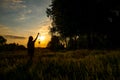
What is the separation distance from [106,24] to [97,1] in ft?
15.1

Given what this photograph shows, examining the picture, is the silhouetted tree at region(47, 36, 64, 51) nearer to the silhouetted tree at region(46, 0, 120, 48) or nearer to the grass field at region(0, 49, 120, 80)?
the silhouetted tree at region(46, 0, 120, 48)

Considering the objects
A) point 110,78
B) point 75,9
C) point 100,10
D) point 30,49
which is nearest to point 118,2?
point 100,10

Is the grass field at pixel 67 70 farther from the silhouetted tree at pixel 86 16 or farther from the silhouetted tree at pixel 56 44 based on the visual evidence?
the silhouetted tree at pixel 56 44

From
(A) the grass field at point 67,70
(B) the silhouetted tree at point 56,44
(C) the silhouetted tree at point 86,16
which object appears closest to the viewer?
(A) the grass field at point 67,70

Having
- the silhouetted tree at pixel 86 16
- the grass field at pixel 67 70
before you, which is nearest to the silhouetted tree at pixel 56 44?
the silhouetted tree at pixel 86 16

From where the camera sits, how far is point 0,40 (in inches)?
3568

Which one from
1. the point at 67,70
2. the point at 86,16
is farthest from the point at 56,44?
the point at 67,70

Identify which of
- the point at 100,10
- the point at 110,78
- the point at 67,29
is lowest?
the point at 110,78

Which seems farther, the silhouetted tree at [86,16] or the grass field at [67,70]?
the silhouetted tree at [86,16]

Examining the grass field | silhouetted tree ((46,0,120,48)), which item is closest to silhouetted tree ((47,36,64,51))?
silhouetted tree ((46,0,120,48))

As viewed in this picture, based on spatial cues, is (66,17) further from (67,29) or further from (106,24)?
(106,24)

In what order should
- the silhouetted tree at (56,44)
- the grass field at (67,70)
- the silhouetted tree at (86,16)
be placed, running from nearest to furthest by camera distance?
the grass field at (67,70) → the silhouetted tree at (86,16) → the silhouetted tree at (56,44)

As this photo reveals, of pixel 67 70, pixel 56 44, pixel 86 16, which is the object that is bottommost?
pixel 67 70

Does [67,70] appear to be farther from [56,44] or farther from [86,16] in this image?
[56,44]
